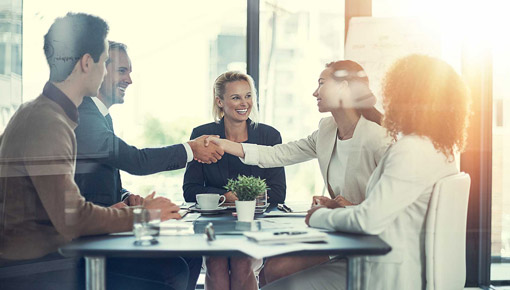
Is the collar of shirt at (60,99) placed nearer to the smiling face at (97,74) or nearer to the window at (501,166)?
the smiling face at (97,74)

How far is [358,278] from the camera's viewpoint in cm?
147

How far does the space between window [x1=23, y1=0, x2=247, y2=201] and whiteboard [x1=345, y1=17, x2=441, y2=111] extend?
2.66ft

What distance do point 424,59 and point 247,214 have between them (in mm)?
837

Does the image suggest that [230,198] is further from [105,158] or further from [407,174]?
[407,174]

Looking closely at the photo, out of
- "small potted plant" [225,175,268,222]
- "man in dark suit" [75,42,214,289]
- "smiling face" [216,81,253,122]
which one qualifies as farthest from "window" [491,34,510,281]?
"man in dark suit" [75,42,214,289]

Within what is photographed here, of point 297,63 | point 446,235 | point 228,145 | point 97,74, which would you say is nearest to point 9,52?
point 97,74

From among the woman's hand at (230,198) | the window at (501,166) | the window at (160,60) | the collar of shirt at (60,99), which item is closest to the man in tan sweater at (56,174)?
the collar of shirt at (60,99)

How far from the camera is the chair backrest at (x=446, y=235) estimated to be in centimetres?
164

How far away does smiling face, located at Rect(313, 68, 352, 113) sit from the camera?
2207mm

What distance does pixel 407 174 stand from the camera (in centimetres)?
155

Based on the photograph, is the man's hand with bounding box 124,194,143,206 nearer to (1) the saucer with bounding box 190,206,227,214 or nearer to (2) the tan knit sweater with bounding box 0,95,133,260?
(1) the saucer with bounding box 190,206,227,214

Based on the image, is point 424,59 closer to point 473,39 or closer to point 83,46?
point 473,39

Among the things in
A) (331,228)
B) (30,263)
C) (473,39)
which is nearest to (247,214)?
(331,228)

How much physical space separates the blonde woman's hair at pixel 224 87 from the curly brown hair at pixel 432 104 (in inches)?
46.5
